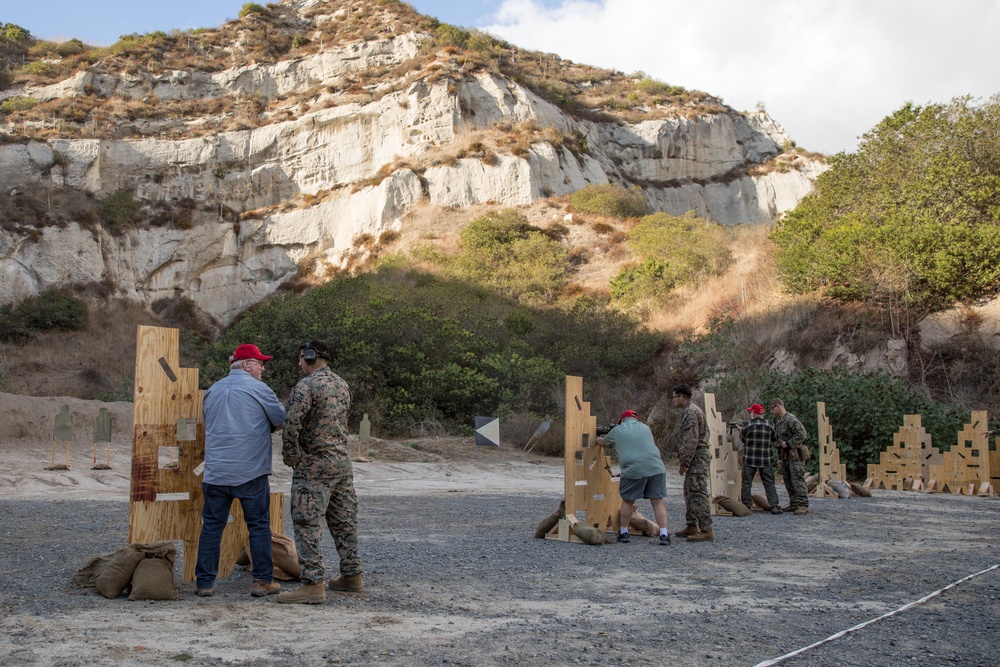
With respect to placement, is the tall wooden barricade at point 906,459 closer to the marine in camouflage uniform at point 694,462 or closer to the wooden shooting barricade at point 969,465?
the wooden shooting barricade at point 969,465

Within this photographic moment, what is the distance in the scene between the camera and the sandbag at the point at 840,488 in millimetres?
16219

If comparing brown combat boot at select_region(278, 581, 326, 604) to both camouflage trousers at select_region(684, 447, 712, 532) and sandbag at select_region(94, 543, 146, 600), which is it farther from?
camouflage trousers at select_region(684, 447, 712, 532)

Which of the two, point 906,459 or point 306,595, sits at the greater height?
point 906,459

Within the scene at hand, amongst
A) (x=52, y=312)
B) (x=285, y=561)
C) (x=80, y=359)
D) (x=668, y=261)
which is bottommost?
(x=285, y=561)

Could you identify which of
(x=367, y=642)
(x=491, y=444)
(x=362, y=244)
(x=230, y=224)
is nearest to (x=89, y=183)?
(x=230, y=224)

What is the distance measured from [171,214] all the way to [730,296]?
37782 mm

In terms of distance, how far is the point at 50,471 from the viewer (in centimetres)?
1680

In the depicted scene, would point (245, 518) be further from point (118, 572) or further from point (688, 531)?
point (688, 531)

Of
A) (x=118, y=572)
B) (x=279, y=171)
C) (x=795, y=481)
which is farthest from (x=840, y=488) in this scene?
(x=279, y=171)

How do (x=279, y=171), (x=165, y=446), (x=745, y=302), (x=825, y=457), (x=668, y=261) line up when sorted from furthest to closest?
(x=279, y=171)
(x=668, y=261)
(x=745, y=302)
(x=825, y=457)
(x=165, y=446)

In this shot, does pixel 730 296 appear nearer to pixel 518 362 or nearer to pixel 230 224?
pixel 518 362

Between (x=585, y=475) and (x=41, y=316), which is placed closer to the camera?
(x=585, y=475)

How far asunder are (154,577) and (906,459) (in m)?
16.6

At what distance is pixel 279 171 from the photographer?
57.4m
